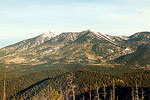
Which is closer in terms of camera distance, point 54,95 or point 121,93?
point 54,95

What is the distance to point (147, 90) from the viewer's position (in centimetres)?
15438

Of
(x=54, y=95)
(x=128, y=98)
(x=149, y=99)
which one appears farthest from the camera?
(x=128, y=98)

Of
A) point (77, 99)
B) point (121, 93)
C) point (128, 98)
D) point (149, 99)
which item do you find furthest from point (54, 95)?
point (77, 99)

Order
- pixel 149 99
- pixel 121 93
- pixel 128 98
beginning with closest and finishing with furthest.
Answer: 1. pixel 149 99
2. pixel 128 98
3. pixel 121 93

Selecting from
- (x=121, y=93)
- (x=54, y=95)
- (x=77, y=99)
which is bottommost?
(x=77, y=99)

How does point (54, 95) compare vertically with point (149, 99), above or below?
above

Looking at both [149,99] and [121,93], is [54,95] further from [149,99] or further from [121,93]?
[121,93]

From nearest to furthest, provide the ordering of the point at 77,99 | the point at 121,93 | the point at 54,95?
the point at 54,95 → the point at 121,93 → the point at 77,99

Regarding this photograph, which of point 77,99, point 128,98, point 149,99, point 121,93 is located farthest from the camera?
point 77,99

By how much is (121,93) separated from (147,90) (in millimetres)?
23868

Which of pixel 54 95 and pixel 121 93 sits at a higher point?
pixel 54 95

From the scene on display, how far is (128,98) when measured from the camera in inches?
6058

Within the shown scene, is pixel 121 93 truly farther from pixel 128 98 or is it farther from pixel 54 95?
pixel 54 95

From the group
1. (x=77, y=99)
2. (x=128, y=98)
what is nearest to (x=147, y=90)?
(x=128, y=98)
